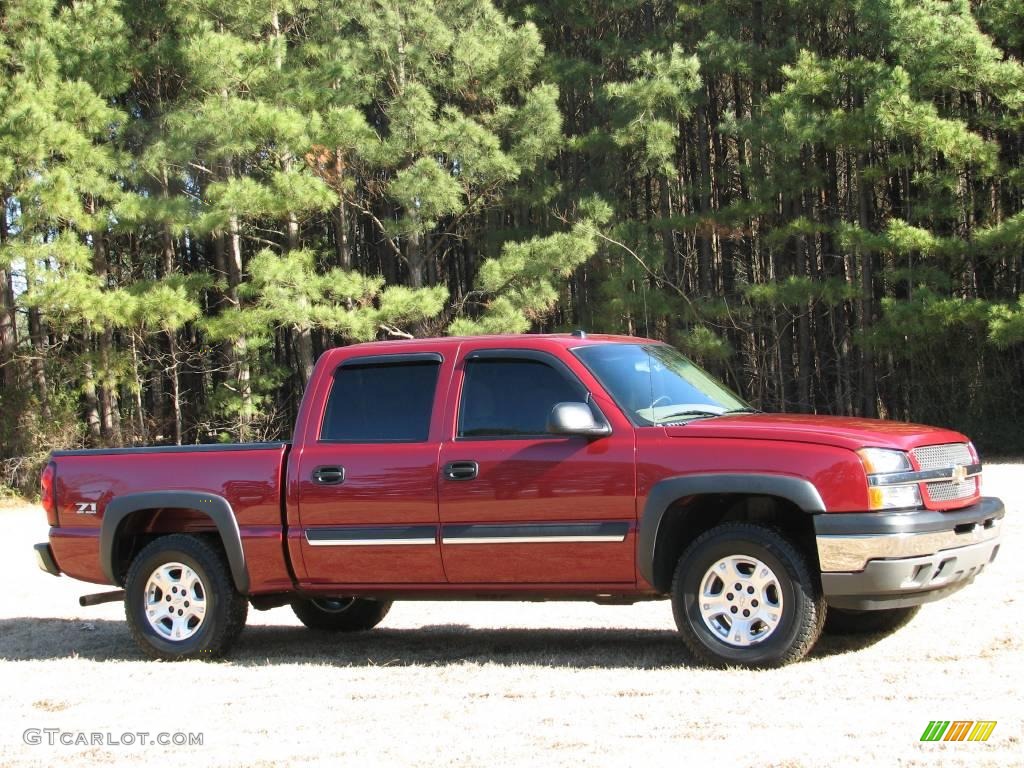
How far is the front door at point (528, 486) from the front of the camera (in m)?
6.96

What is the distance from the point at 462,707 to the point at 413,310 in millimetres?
21530

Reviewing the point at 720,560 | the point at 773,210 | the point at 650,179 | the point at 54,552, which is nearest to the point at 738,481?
the point at 720,560

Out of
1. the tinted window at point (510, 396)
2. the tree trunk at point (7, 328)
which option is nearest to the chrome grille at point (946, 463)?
the tinted window at point (510, 396)

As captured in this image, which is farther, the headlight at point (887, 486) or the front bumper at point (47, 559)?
the front bumper at point (47, 559)

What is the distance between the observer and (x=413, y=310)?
90.0 feet

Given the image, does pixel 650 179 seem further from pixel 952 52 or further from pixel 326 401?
pixel 326 401

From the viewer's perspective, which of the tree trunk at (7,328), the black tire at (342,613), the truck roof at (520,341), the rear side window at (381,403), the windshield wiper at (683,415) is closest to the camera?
the windshield wiper at (683,415)

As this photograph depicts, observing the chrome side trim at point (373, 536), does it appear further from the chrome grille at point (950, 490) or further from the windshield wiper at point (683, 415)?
the chrome grille at point (950, 490)

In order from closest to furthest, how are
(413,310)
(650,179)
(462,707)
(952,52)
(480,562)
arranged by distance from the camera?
(462,707) → (480,562) → (952,52) → (413,310) → (650,179)

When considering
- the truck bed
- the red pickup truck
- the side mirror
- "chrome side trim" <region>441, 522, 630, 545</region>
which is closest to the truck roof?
the red pickup truck

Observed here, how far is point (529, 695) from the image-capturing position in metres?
6.42

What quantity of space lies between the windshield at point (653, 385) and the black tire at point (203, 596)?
9.01 feet

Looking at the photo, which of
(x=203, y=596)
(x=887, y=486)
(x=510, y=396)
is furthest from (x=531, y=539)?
(x=203, y=596)

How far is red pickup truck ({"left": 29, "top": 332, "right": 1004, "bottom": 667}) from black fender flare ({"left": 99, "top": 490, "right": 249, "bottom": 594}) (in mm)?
13
